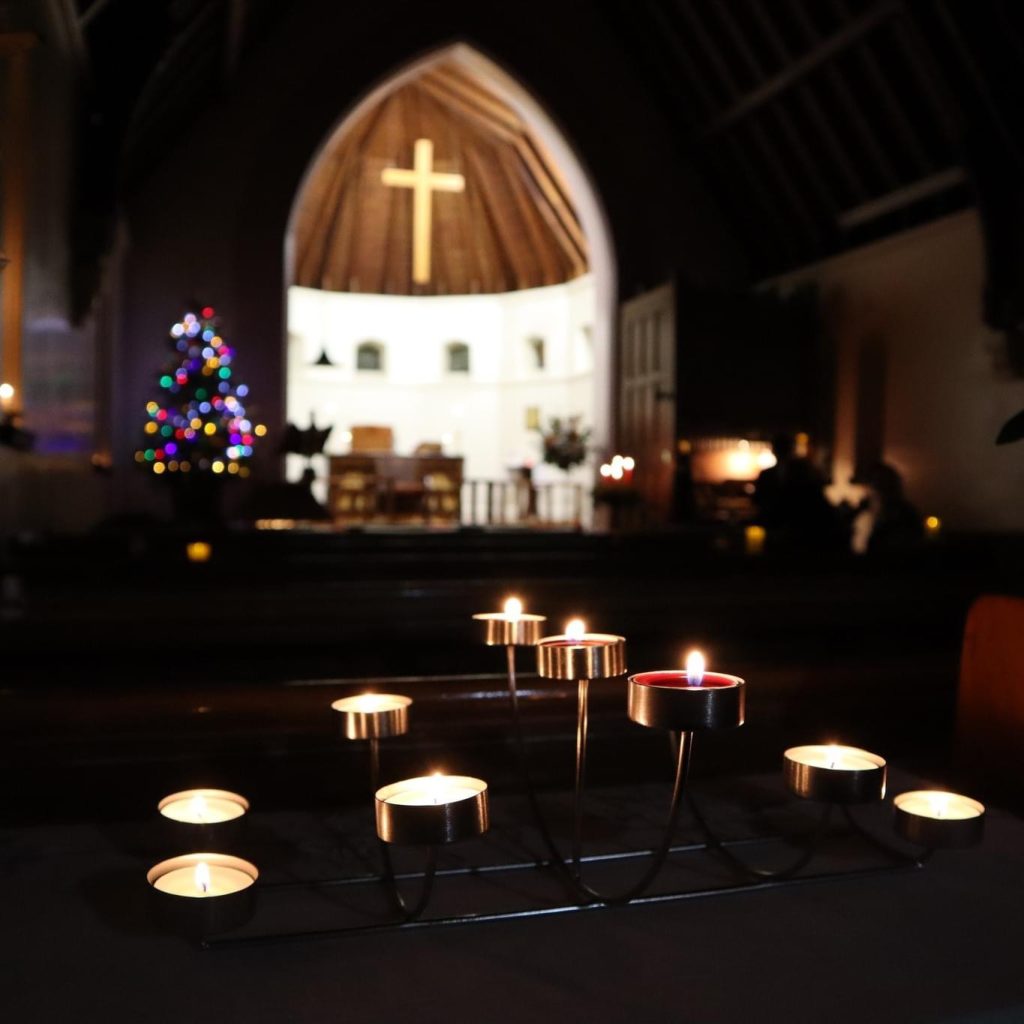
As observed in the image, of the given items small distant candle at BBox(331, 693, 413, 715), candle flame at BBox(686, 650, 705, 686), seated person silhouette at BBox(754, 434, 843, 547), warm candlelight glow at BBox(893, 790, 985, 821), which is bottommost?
warm candlelight glow at BBox(893, 790, 985, 821)

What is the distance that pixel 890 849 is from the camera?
991 mm

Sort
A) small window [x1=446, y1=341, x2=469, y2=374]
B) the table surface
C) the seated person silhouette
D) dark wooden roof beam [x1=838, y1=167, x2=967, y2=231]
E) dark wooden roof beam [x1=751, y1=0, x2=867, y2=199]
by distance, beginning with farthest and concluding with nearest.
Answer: small window [x1=446, y1=341, x2=469, y2=374] < dark wooden roof beam [x1=751, y1=0, x2=867, y2=199] < dark wooden roof beam [x1=838, y1=167, x2=967, y2=231] < the seated person silhouette < the table surface

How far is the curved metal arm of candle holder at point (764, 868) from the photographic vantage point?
88 cm

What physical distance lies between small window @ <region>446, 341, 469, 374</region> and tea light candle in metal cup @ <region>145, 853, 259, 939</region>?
13.5 m

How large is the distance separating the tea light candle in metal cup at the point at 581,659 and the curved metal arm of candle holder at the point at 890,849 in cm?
27

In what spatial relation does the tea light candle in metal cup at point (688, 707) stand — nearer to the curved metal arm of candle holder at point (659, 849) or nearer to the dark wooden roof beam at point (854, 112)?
the curved metal arm of candle holder at point (659, 849)

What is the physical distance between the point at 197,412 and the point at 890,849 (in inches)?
311

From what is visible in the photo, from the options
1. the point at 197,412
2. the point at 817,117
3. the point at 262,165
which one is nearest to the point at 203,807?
the point at 197,412

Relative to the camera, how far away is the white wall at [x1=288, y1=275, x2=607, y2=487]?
13.3 metres

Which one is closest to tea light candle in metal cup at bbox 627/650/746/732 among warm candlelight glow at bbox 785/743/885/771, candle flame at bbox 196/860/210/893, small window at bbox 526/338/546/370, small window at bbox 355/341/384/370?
warm candlelight glow at bbox 785/743/885/771

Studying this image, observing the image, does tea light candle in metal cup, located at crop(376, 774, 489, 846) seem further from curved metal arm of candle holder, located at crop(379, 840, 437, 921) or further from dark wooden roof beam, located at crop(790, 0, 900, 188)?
dark wooden roof beam, located at crop(790, 0, 900, 188)

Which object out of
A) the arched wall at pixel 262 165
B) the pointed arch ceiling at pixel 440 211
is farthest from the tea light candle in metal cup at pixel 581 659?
the pointed arch ceiling at pixel 440 211

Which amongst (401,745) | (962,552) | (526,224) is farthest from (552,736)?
(526,224)

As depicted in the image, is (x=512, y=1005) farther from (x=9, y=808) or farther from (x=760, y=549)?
(x=760, y=549)
